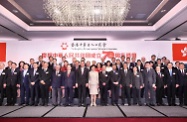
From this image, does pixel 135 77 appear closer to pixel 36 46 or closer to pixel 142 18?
pixel 142 18

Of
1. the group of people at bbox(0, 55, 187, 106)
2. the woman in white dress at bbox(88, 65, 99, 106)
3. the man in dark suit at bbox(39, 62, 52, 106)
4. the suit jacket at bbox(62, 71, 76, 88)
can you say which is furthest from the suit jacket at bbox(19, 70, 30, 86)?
the woman in white dress at bbox(88, 65, 99, 106)

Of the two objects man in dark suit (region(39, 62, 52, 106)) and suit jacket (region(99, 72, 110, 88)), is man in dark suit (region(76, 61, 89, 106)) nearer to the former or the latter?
suit jacket (region(99, 72, 110, 88))

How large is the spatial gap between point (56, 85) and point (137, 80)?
252 centimetres

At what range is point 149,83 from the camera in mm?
7234

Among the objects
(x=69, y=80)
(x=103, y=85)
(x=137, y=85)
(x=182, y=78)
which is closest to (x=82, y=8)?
(x=69, y=80)

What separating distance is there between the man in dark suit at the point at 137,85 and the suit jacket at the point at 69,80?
1881 millimetres

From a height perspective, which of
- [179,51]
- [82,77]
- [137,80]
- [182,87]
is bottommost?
[182,87]

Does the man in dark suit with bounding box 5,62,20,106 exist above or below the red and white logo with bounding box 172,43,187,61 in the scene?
below

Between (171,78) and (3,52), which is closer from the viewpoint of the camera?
(171,78)

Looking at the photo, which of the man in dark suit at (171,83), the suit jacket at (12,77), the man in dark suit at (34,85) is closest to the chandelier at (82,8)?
the man in dark suit at (34,85)

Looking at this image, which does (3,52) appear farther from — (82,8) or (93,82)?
(93,82)

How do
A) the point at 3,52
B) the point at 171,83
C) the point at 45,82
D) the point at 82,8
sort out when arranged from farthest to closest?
1. the point at 3,52
2. the point at 171,83
3. the point at 45,82
4. the point at 82,8

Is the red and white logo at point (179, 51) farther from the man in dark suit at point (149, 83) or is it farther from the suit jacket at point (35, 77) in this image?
the suit jacket at point (35, 77)

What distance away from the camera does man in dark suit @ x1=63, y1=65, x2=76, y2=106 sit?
721 centimetres
